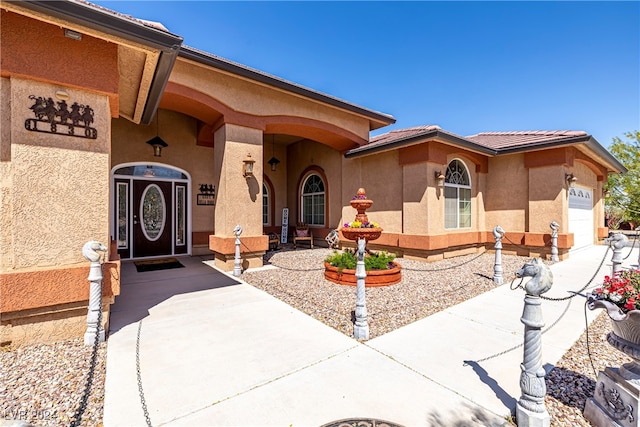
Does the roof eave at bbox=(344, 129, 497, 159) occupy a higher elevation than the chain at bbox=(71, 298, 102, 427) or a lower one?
higher

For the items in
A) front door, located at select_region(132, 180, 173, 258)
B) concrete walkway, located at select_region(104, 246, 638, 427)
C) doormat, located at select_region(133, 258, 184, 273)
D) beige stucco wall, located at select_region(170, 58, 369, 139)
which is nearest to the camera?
concrete walkway, located at select_region(104, 246, 638, 427)

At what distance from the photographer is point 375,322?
4371mm

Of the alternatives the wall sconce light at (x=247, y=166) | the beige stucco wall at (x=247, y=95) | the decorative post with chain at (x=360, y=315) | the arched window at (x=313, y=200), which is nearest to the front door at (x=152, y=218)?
the wall sconce light at (x=247, y=166)

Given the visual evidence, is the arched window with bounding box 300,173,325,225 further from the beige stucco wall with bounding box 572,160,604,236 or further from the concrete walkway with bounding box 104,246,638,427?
the beige stucco wall with bounding box 572,160,604,236

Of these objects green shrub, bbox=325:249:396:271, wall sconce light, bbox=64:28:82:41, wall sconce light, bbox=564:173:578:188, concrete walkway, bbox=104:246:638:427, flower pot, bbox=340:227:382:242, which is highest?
wall sconce light, bbox=64:28:82:41

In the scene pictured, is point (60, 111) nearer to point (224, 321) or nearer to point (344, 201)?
point (224, 321)

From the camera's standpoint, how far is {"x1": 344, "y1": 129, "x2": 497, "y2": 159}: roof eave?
8.38 meters

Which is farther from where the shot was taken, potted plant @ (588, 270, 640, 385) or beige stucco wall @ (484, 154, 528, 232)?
beige stucco wall @ (484, 154, 528, 232)

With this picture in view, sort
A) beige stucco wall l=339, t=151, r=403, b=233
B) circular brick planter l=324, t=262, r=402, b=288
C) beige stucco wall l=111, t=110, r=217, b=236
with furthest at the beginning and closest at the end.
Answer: beige stucco wall l=339, t=151, r=403, b=233 → beige stucco wall l=111, t=110, r=217, b=236 → circular brick planter l=324, t=262, r=402, b=288

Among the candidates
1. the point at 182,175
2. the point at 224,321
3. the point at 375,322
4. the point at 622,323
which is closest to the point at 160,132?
the point at 182,175

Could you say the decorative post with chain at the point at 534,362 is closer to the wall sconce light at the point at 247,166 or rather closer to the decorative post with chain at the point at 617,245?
the decorative post with chain at the point at 617,245

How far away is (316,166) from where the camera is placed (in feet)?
41.9

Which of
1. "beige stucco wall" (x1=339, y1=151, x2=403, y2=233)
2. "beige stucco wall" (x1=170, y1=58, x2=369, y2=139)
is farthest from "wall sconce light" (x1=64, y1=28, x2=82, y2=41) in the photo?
"beige stucco wall" (x1=339, y1=151, x2=403, y2=233)

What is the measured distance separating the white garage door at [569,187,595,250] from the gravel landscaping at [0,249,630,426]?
5014 mm
